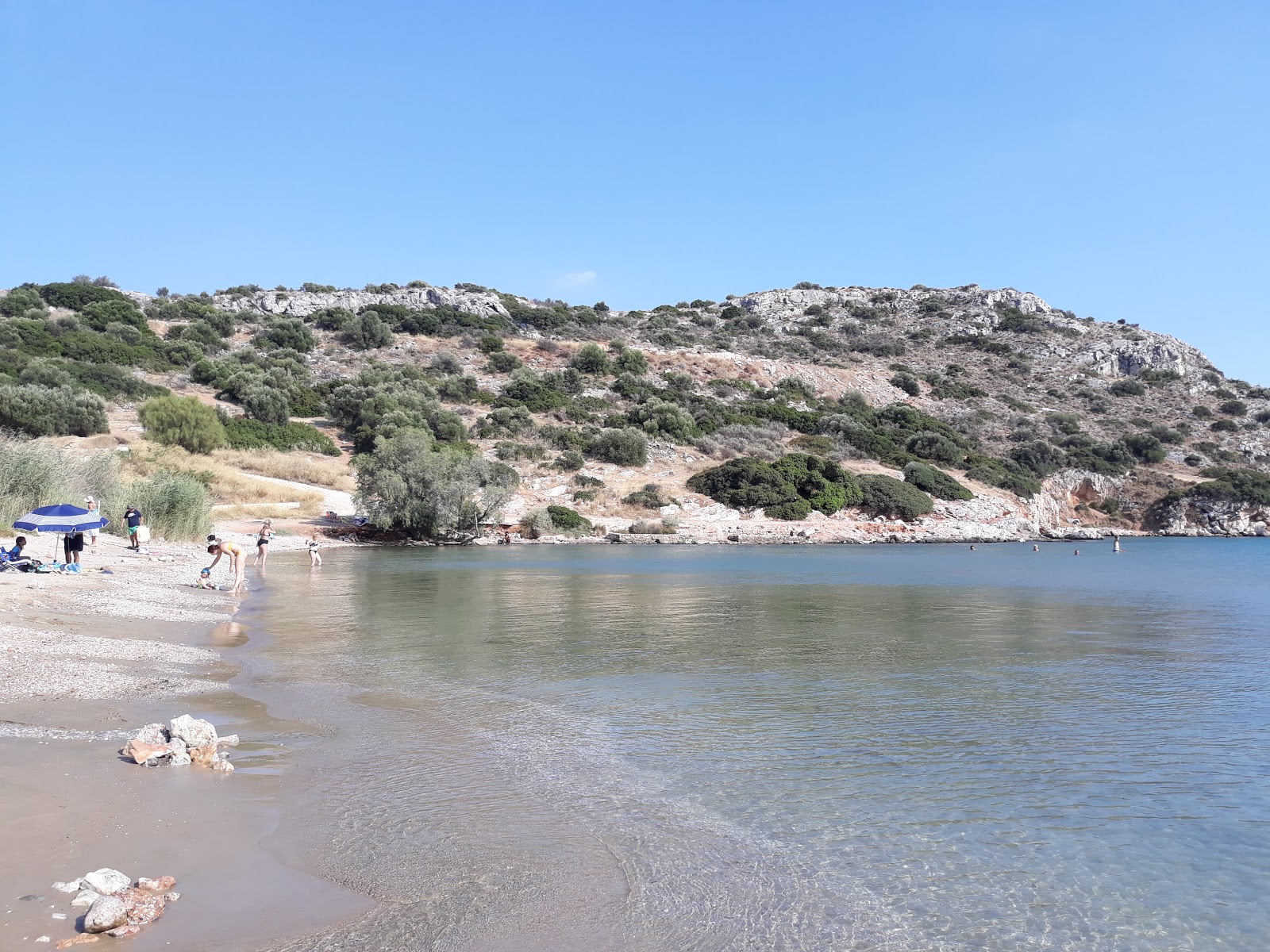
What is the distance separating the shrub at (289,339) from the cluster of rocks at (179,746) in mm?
74280

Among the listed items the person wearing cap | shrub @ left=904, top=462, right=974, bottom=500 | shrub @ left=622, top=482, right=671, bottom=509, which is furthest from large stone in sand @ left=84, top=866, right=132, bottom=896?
shrub @ left=904, top=462, right=974, bottom=500

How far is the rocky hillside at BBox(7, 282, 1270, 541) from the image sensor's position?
5456 centimetres

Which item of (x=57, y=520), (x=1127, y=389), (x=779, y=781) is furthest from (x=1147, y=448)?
(x=779, y=781)

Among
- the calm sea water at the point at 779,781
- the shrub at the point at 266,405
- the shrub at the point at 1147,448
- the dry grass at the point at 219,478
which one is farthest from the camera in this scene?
the shrub at the point at 1147,448

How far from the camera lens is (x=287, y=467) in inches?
1925

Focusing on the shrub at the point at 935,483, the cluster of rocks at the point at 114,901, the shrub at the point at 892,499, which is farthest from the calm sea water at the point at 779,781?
the shrub at the point at 935,483

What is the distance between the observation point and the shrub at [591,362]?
76.9 m

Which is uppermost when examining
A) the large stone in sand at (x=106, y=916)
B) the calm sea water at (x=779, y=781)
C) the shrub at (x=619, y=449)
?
the shrub at (x=619, y=449)

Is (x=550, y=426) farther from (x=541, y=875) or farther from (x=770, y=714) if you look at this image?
(x=541, y=875)

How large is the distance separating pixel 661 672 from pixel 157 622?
29.4 feet

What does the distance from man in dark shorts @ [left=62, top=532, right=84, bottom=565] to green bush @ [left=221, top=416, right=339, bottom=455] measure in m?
31.6

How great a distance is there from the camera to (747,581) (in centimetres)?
2733

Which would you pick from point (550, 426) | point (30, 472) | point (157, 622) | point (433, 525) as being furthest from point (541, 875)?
point (550, 426)

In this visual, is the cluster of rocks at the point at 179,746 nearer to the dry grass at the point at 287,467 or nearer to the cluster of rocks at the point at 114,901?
the cluster of rocks at the point at 114,901
